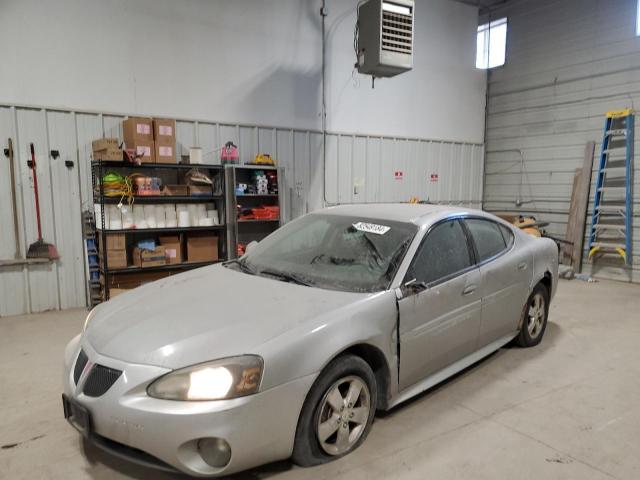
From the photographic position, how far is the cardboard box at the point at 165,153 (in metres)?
5.29

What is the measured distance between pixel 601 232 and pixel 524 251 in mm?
5064

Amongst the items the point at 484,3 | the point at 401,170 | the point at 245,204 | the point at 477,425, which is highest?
the point at 484,3

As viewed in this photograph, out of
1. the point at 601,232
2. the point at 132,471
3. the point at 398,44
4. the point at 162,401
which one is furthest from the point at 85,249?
the point at 601,232

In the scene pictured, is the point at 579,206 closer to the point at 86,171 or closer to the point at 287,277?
the point at 287,277

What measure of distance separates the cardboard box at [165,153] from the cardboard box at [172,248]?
0.94 meters

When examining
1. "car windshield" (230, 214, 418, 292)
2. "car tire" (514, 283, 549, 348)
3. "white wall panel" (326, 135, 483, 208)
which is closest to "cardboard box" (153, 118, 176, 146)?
"white wall panel" (326, 135, 483, 208)

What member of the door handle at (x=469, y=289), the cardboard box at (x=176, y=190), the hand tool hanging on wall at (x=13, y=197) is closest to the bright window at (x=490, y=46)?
the cardboard box at (x=176, y=190)

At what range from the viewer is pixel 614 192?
7430mm

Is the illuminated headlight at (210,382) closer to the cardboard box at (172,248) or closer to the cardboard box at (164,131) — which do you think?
the cardboard box at (172,248)

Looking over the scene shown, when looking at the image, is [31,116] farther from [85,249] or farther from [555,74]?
[555,74]

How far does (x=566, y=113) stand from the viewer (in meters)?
8.08

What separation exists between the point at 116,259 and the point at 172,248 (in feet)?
2.15

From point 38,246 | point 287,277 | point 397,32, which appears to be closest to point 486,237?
point 287,277

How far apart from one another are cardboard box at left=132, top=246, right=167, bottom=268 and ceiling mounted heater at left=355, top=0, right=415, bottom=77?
354cm
